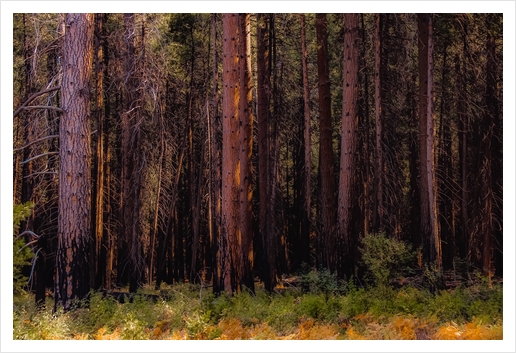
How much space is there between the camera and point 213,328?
31.6 feet

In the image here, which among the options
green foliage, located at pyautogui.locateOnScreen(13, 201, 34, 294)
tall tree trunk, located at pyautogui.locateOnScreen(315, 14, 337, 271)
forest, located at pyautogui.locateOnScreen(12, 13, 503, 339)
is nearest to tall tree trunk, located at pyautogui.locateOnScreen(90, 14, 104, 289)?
forest, located at pyautogui.locateOnScreen(12, 13, 503, 339)

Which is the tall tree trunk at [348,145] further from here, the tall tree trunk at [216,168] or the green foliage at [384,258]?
the tall tree trunk at [216,168]

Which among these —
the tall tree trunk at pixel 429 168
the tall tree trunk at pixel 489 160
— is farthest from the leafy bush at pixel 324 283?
the tall tree trunk at pixel 489 160

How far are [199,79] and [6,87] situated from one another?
42.4 feet

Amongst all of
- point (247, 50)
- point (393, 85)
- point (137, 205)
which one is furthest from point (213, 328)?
point (393, 85)

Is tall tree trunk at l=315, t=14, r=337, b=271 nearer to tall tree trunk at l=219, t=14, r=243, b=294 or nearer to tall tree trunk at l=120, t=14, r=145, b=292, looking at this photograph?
tall tree trunk at l=219, t=14, r=243, b=294

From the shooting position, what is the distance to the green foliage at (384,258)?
12.4m

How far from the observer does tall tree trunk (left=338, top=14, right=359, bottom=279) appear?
13602 millimetres

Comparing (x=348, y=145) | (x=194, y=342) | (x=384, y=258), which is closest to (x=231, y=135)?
(x=348, y=145)

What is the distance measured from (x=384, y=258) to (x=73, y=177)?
634 centimetres

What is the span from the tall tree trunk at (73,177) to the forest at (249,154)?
0.02m

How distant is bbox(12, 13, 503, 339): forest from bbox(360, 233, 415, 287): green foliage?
3 cm

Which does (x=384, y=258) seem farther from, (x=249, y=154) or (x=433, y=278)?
(x=249, y=154)
